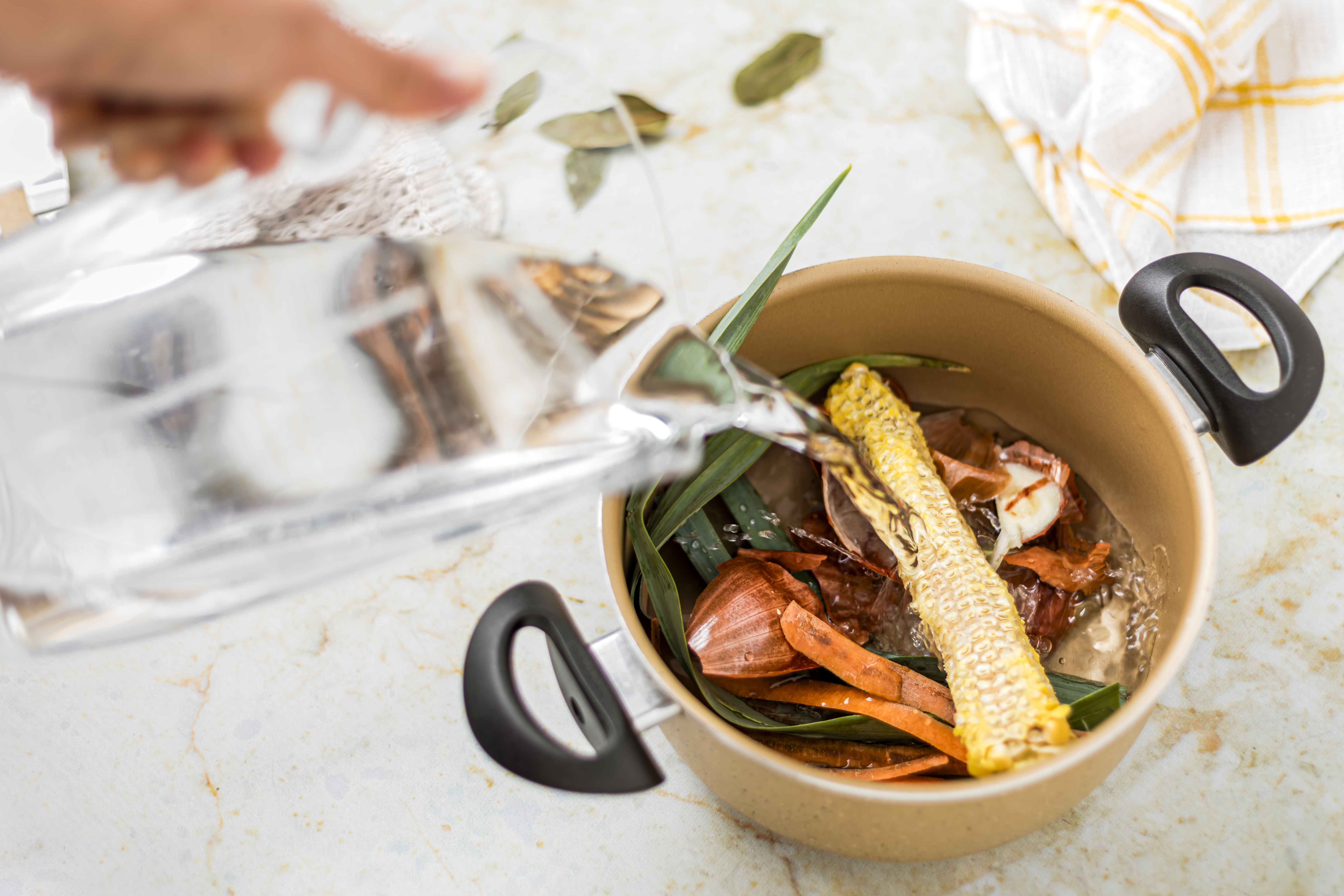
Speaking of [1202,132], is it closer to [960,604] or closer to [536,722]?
[960,604]

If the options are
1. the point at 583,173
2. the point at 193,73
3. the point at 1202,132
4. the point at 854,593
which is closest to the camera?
the point at 193,73

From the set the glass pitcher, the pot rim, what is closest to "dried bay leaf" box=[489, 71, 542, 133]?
the glass pitcher

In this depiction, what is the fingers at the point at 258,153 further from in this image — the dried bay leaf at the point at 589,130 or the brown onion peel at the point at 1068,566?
the brown onion peel at the point at 1068,566

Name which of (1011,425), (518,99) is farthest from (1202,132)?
(518,99)

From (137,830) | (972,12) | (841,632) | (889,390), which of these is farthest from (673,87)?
(137,830)

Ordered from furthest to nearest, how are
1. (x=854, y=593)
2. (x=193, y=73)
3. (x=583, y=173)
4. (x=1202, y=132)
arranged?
1. (x=1202, y=132)
2. (x=854, y=593)
3. (x=583, y=173)
4. (x=193, y=73)
